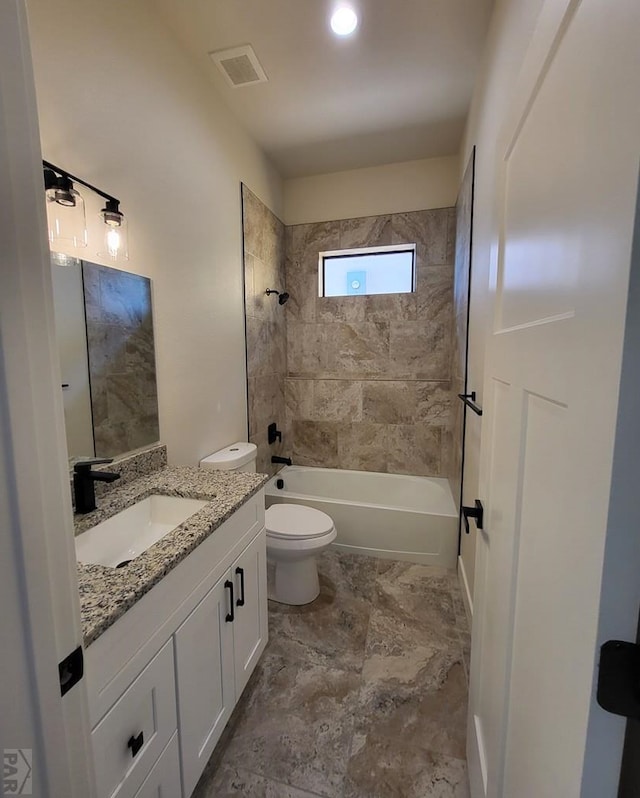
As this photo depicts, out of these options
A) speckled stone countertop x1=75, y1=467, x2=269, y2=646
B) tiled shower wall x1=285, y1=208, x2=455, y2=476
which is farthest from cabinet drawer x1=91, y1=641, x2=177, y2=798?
tiled shower wall x1=285, y1=208, x2=455, y2=476

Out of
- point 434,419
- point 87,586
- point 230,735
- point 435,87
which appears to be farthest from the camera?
point 434,419

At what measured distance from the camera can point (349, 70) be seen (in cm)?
185

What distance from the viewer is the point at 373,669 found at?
5.17 feet

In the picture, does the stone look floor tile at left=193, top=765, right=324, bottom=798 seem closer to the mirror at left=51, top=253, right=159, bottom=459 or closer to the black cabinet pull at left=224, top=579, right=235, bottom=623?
the black cabinet pull at left=224, top=579, right=235, bottom=623

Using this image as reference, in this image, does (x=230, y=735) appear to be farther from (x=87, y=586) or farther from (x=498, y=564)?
(x=498, y=564)

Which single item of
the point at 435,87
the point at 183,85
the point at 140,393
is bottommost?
the point at 140,393

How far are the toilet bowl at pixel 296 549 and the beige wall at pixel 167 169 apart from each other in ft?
2.01

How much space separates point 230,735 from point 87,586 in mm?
992

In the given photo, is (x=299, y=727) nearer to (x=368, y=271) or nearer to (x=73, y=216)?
(x=73, y=216)

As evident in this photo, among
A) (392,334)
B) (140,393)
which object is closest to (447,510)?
(392,334)

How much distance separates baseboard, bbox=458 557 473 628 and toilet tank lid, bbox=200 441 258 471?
143cm

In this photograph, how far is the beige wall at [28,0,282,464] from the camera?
3.84ft

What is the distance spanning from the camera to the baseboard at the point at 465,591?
1.84m

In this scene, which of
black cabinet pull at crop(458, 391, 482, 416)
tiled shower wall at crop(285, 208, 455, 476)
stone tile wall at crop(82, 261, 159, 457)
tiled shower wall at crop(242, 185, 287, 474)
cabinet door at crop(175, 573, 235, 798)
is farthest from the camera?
tiled shower wall at crop(285, 208, 455, 476)
